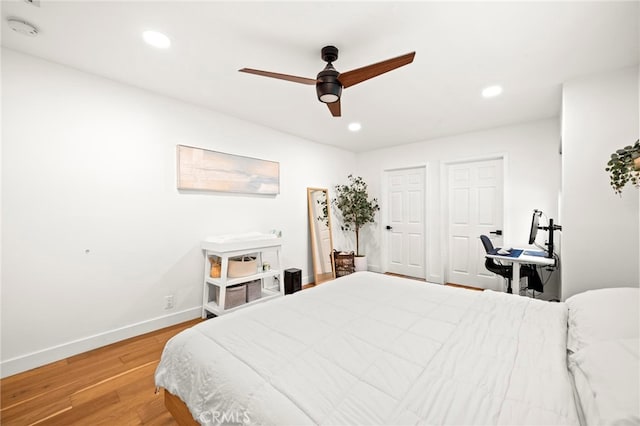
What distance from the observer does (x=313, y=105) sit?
3045 mm

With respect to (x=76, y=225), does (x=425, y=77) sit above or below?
above

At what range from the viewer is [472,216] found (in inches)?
164

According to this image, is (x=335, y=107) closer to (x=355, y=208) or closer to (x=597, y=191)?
(x=597, y=191)

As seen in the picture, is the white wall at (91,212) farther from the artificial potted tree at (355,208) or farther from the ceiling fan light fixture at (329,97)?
the artificial potted tree at (355,208)

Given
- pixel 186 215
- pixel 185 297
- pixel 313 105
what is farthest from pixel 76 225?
pixel 313 105

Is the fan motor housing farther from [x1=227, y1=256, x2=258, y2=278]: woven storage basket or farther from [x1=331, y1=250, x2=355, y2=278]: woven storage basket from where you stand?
[x1=331, y1=250, x2=355, y2=278]: woven storage basket

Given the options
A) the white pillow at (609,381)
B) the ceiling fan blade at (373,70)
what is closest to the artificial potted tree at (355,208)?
the ceiling fan blade at (373,70)

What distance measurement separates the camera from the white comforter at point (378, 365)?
0.88m

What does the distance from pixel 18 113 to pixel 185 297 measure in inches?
82.5

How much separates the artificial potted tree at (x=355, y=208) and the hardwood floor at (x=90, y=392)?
3440 millimetres

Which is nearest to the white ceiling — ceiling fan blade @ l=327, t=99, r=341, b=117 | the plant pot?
ceiling fan blade @ l=327, t=99, r=341, b=117

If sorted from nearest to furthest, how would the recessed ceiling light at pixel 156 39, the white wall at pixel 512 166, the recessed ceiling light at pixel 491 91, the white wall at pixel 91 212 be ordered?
the recessed ceiling light at pixel 156 39 < the white wall at pixel 91 212 < the recessed ceiling light at pixel 491 91 < the white wall at pixel 512 166

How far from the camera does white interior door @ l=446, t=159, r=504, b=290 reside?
3.96 meters

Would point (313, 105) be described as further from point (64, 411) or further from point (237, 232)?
point (64, 411)
